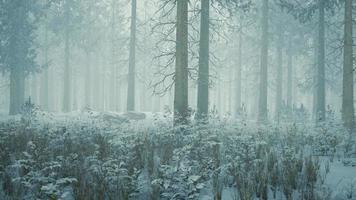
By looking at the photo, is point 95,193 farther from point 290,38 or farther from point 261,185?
point 290,38

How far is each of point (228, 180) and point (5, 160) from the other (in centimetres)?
449

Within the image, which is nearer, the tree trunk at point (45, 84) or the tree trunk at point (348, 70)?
the tree trunk at point (348, 70)

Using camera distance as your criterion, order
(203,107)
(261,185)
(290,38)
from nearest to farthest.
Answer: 1. (261,185)
2. (203,107)
3. (290,38)

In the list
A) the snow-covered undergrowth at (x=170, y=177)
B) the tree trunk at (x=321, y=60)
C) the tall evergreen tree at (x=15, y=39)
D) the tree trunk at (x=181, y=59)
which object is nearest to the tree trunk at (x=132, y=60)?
the tall evergreen tree at (x=15, y=39)

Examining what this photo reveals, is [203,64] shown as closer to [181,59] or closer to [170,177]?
[181,59]

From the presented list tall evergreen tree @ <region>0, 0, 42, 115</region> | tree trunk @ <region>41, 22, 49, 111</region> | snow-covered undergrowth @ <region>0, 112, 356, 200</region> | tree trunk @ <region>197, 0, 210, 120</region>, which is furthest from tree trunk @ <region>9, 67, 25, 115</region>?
snow-covered undergrowth @ <region>0, 112, 356, 200</region>

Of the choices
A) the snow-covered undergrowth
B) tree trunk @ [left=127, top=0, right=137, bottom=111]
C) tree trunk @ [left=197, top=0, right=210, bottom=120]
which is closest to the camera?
the snow-covered undergrowth

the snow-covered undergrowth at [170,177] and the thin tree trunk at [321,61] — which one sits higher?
the thin tree trunk at [321,61]

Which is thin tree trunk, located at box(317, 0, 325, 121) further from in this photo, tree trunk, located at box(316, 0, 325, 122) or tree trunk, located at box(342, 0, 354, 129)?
tree trunk, located at box(342, 0, 354, 129)

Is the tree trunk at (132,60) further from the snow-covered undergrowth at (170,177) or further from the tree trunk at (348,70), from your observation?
the snow-covered undergrowth at (170,177)

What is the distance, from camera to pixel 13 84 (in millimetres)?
25391

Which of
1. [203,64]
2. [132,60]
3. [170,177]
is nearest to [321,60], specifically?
[203,64]

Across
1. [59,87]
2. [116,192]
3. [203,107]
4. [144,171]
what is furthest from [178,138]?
[59,87]

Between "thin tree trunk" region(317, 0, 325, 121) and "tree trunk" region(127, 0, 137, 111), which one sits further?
"tree trunk" region(127, 0, 137, 111)
